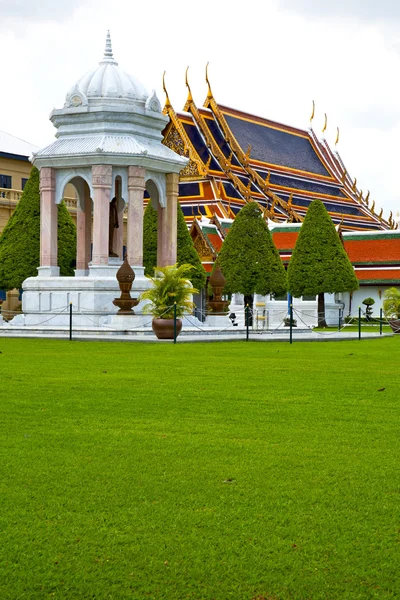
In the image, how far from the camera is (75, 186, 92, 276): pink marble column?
28.5 meters

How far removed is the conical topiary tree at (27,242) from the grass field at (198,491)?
939 inches

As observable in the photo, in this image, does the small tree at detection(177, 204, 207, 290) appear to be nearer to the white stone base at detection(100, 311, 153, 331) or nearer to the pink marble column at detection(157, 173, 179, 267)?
the pink marble column at detection(157, 173, 179, 267)

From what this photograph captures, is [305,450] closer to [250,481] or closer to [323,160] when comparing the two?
A: [250,481]

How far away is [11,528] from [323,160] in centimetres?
6800

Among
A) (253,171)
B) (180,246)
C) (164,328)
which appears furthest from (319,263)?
(253,171)

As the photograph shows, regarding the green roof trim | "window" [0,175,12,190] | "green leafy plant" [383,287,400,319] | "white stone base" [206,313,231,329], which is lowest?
"white stone base" [206,313,231,329]

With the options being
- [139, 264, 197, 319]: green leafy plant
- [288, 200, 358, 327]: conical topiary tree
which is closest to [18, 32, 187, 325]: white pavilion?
[139, 264, 197, 319]: green leafy plant

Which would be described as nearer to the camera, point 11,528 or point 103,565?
point 103,565

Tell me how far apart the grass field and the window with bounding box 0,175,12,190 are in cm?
3517

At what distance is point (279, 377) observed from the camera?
1219 cm

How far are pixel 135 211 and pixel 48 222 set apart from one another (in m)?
2.77

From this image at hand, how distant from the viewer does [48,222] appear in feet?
87.8

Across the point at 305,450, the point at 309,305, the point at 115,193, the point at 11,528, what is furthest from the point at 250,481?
the point at 309,305

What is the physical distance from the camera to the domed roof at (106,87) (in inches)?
1065
